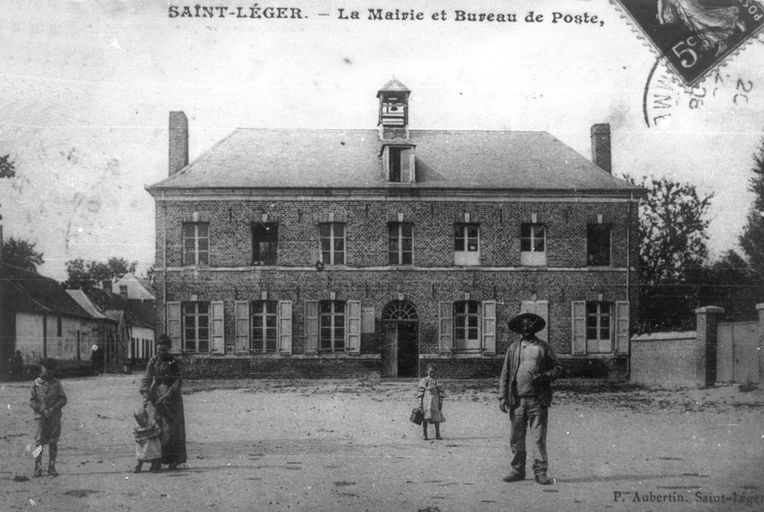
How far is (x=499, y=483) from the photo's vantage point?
819 cm

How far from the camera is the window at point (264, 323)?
1669cm

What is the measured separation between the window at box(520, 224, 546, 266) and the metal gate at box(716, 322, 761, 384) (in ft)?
11.9

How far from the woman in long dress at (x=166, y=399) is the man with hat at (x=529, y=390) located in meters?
3.40

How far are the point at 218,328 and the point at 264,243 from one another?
187 cm

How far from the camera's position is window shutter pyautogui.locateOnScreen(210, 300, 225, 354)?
15305 millimetres

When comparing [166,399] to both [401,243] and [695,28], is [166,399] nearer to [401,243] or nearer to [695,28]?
[695,28]

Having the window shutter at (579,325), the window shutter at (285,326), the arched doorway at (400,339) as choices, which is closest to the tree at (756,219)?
the window shutter at (579,325)

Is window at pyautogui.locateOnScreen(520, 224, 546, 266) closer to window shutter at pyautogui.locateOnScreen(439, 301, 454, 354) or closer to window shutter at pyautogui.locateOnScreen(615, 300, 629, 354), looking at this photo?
window shutter at pyautogui.locateOnScreen(615, 300, 629, 354)

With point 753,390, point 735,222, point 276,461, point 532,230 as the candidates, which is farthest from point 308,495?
point 753,390

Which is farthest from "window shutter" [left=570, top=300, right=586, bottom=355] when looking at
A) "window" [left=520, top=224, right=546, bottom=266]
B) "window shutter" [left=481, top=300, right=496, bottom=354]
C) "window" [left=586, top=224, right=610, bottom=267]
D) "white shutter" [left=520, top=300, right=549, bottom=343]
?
"window shutter" [left=481, top=300, right=496, bottom=354]

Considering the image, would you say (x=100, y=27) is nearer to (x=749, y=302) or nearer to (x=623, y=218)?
(x=623, y=218)

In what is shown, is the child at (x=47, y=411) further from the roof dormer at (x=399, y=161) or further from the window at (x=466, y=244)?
the window at (x=466, y=244)

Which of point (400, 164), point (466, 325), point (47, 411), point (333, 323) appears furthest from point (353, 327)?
point (47, 411)

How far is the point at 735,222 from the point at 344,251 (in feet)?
25.3
